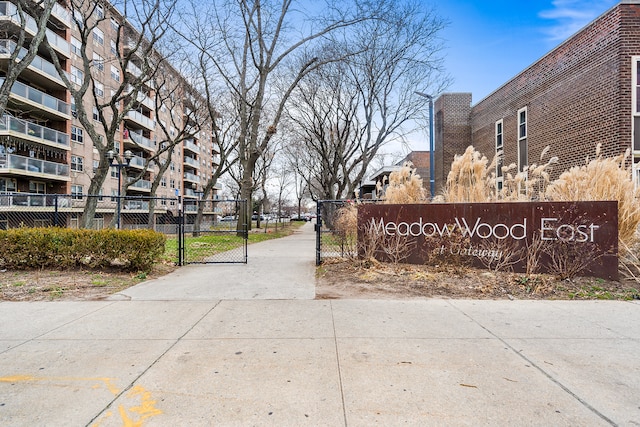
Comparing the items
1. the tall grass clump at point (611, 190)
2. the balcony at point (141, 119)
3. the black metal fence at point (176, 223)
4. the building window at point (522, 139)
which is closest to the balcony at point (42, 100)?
the balcony at point (141, 119)

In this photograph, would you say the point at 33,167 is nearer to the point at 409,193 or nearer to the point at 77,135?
the point at 77,135

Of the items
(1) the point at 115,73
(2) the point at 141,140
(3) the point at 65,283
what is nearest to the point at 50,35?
(1) the point at 115,73

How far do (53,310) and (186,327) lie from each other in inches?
94.0

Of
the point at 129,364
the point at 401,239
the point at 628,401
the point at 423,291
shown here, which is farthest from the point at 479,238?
the point at 129,364

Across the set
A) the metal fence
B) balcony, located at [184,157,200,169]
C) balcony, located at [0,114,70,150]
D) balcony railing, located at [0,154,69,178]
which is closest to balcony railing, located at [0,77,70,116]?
balcony, located at [0,114,70,150]

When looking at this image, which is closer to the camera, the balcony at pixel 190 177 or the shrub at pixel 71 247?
the shrub at pixel 71 247

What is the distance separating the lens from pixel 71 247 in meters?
7.59

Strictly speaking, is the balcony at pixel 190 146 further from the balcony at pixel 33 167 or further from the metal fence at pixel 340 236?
the metal fence at pixel 340 236

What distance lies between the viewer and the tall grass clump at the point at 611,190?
22.3 ft

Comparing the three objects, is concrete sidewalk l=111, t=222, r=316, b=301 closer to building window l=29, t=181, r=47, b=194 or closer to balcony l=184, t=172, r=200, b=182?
building window l=29, t=181, r=47, b=194

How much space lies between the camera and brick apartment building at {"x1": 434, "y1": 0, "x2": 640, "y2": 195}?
462 inches

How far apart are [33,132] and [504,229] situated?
105 feet

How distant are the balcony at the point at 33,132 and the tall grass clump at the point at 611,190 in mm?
29795

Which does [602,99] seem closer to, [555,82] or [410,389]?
[555,82]
